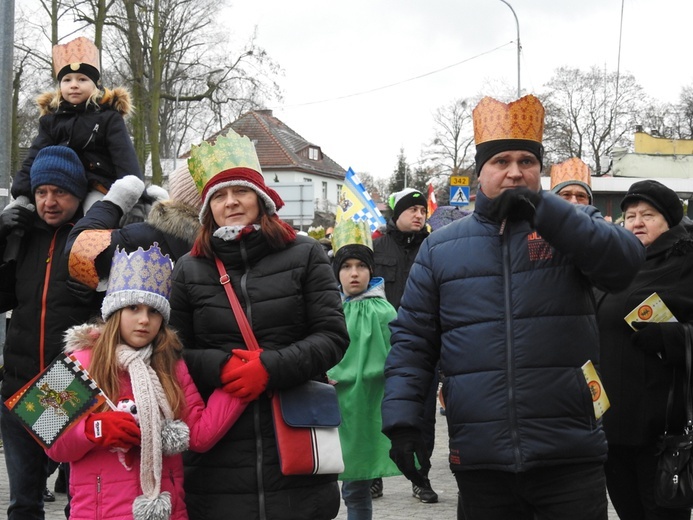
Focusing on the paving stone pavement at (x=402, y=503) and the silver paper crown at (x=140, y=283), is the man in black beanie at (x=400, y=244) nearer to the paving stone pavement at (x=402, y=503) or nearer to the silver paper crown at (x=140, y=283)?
the paving stone pavement at (x=402, y=503)

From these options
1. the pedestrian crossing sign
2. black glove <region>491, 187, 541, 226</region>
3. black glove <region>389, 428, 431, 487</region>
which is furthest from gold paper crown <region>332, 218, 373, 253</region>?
the pedestrian crossing sign

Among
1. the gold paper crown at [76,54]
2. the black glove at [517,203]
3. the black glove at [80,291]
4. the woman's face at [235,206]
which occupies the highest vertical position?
the gold paper crown at [76,54]

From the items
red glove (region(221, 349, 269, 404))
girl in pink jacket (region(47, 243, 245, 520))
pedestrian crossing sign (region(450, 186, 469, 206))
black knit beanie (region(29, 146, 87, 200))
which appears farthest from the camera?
pedestrian crossing sign (region(450, 186, 469, 206))

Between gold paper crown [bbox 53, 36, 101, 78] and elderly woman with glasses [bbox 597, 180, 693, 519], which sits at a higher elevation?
gold paper crown [bbox 53, 36, 101, 78]

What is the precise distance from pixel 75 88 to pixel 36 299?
4.59 feet

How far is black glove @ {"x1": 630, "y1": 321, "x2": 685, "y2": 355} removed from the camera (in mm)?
4594

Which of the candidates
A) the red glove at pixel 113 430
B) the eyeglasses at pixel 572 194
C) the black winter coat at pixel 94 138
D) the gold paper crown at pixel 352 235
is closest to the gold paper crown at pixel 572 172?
the eyeglasses at pixel 572 194

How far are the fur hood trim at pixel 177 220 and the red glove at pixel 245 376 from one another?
1107 mm

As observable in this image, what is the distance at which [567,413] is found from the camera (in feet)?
11.2

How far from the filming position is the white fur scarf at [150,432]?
3861 millimetres

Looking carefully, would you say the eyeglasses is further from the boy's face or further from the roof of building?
the roof of building

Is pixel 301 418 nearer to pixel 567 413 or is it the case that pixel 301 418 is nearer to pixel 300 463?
pixel 300 463

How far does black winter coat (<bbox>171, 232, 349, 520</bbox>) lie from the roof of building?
2550 inches

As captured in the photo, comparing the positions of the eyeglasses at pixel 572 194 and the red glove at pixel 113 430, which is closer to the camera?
the red glove at pixel 113 430
